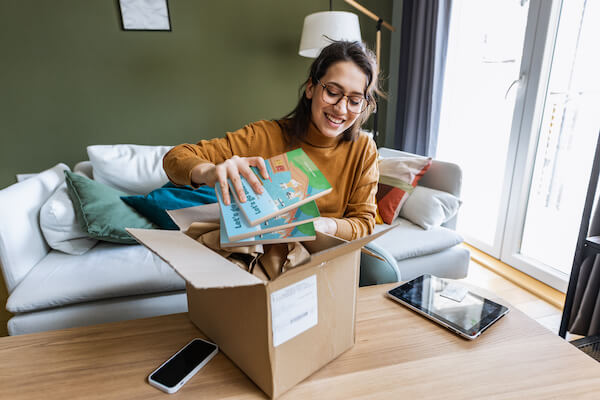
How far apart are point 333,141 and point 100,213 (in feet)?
3.39

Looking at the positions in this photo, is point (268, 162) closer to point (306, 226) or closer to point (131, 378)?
point (306, 226)

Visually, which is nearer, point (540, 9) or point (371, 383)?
point (371, 383)

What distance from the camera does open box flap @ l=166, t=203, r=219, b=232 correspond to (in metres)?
0.69

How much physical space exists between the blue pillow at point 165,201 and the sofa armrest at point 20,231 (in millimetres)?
336

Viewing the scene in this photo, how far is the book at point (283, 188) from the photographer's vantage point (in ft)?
1.98

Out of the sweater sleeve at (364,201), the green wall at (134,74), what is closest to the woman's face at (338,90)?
the sweater sleeve at (364,201)

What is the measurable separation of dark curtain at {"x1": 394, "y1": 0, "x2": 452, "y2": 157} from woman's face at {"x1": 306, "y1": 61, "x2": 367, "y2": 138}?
1.75 meters

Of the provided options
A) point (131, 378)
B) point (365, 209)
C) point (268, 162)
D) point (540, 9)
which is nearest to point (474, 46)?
point (540, 9)

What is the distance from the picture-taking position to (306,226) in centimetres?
63

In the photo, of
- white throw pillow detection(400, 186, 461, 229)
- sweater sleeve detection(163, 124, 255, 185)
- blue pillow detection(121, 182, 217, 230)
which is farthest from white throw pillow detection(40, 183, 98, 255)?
white throw pillow detection(400, 186, 461, 229)

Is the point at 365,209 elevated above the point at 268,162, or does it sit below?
below

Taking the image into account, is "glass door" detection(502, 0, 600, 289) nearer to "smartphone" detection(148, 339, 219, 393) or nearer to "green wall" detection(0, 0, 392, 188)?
"green wall" detection(0, 0, 392, 188)

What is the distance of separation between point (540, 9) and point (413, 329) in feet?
6.79

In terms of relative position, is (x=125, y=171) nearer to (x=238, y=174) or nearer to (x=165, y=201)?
(x=165, y=201)
